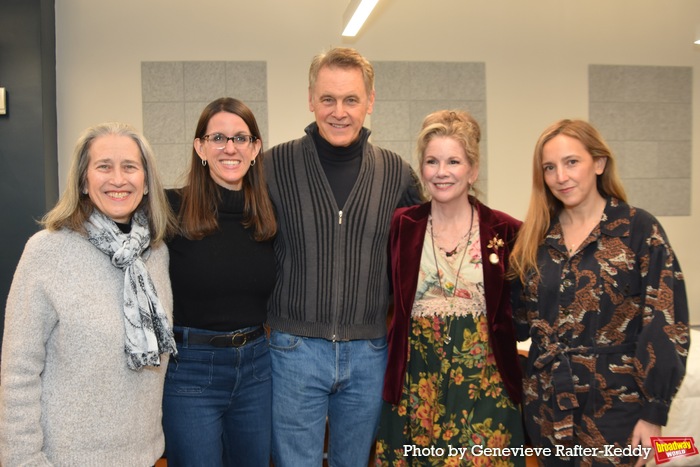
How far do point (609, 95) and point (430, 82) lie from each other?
1942mm

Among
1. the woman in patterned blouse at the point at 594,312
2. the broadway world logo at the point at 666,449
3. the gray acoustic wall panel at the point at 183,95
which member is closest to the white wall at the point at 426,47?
the gray acoustic wall panel at the point at 183,95

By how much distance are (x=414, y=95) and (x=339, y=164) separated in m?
3.44

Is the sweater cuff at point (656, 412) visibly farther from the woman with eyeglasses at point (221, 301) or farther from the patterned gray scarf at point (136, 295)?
the patterned gray scarf at point (136, 295)

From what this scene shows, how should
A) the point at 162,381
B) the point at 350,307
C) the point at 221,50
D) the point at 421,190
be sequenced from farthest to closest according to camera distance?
the point at 221,50, the point at 421,190, the point at 350,307, the point at 162,381

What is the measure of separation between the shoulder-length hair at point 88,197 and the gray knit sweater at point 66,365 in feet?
0.19

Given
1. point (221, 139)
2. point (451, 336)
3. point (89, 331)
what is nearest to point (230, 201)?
point (221, 139)

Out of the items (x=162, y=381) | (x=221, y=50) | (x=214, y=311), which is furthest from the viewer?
(x=221, y=50)

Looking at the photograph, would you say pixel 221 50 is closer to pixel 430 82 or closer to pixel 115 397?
pixel 430 82

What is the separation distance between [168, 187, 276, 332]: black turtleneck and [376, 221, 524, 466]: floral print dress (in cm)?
65

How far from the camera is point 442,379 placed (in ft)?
6.82

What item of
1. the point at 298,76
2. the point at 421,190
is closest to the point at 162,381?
the point at 421,190

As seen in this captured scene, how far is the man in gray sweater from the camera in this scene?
2.15m

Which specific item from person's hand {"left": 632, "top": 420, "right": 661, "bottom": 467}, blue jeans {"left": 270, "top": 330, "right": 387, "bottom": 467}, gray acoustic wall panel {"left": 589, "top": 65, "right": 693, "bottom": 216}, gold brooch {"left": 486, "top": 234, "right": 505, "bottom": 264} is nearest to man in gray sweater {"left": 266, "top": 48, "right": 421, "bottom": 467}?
blue jeans {"left": 270, "top": 330, "right": 387, "bottom": 467}

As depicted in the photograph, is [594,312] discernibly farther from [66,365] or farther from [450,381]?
[66,365]
